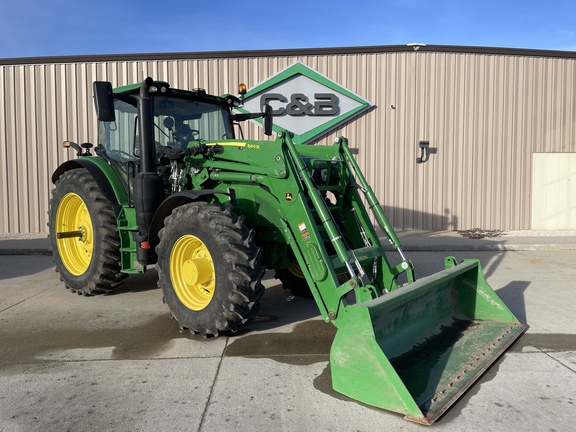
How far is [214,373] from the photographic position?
3582 millimetres

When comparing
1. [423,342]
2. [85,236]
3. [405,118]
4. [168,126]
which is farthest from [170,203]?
[405,118]

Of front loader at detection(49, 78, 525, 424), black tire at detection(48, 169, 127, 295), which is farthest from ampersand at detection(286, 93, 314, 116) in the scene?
black tire at detection(48, 169, 127, 295)

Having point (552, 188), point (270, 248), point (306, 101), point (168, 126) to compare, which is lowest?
point (270, 248)

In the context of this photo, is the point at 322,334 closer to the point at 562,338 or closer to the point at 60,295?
the point at 562,338

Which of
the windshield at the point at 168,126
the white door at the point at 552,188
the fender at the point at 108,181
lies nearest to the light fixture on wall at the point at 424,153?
the white door at the point at 552,188

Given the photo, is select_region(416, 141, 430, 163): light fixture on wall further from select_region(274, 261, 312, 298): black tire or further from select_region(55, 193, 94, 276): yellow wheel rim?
select_region(55, 193, 94, 276): yellow wheel rim

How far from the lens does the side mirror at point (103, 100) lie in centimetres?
455

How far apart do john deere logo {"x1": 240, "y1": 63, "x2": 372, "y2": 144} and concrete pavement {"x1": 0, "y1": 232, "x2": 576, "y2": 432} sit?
22.3ft

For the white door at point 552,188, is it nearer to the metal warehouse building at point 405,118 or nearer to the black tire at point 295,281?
the metal warehouse building at point 405,118

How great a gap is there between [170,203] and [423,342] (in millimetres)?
2734

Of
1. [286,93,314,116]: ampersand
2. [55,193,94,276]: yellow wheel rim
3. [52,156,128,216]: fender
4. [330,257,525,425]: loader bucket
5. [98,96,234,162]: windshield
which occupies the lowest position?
[330,257,525,425]: loader bucket

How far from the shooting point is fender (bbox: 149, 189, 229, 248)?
4.50 m

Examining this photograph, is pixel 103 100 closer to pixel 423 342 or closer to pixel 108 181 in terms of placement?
Answer: pixel 108 181

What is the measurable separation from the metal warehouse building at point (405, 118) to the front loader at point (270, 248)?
21.0ft
